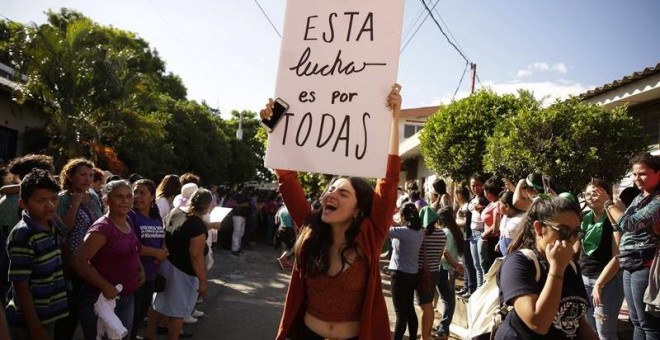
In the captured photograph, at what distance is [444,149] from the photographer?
1208 centimetres

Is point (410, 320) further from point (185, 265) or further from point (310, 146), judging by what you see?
point (310, 146)

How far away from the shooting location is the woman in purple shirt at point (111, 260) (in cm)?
339

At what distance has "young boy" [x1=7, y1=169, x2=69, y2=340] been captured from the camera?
9.64 feet

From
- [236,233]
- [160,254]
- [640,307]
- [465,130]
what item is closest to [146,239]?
[160,254]

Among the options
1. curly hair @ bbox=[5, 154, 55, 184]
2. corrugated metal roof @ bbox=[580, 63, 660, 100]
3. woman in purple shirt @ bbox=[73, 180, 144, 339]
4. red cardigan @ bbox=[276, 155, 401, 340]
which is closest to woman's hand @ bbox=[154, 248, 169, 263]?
woman in purple shirt @ bbox=[73, 180, 144, 339]

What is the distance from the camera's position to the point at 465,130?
1199 centimetres

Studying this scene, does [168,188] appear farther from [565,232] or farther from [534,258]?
[565,232]

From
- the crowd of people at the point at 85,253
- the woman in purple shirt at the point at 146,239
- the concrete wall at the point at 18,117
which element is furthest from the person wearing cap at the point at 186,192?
the concrete wall at the point at 18,117

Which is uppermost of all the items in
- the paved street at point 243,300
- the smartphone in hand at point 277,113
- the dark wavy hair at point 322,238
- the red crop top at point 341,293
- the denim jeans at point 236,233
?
the smartphone in hand at point 277,113

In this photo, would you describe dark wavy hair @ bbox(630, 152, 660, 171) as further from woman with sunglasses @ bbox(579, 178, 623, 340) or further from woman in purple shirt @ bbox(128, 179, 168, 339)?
woman in purple shirt @ bbox(128, 179, 168, 339)

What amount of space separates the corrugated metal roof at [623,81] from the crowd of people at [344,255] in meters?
2.92

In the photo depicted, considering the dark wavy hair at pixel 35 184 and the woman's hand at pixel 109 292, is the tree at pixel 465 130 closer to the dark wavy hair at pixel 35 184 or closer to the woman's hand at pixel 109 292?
the woman's hand at pixel 109 292

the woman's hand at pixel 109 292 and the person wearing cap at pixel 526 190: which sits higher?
the person wearing cap at pixel 526 190

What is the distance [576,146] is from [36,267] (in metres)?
7.30
